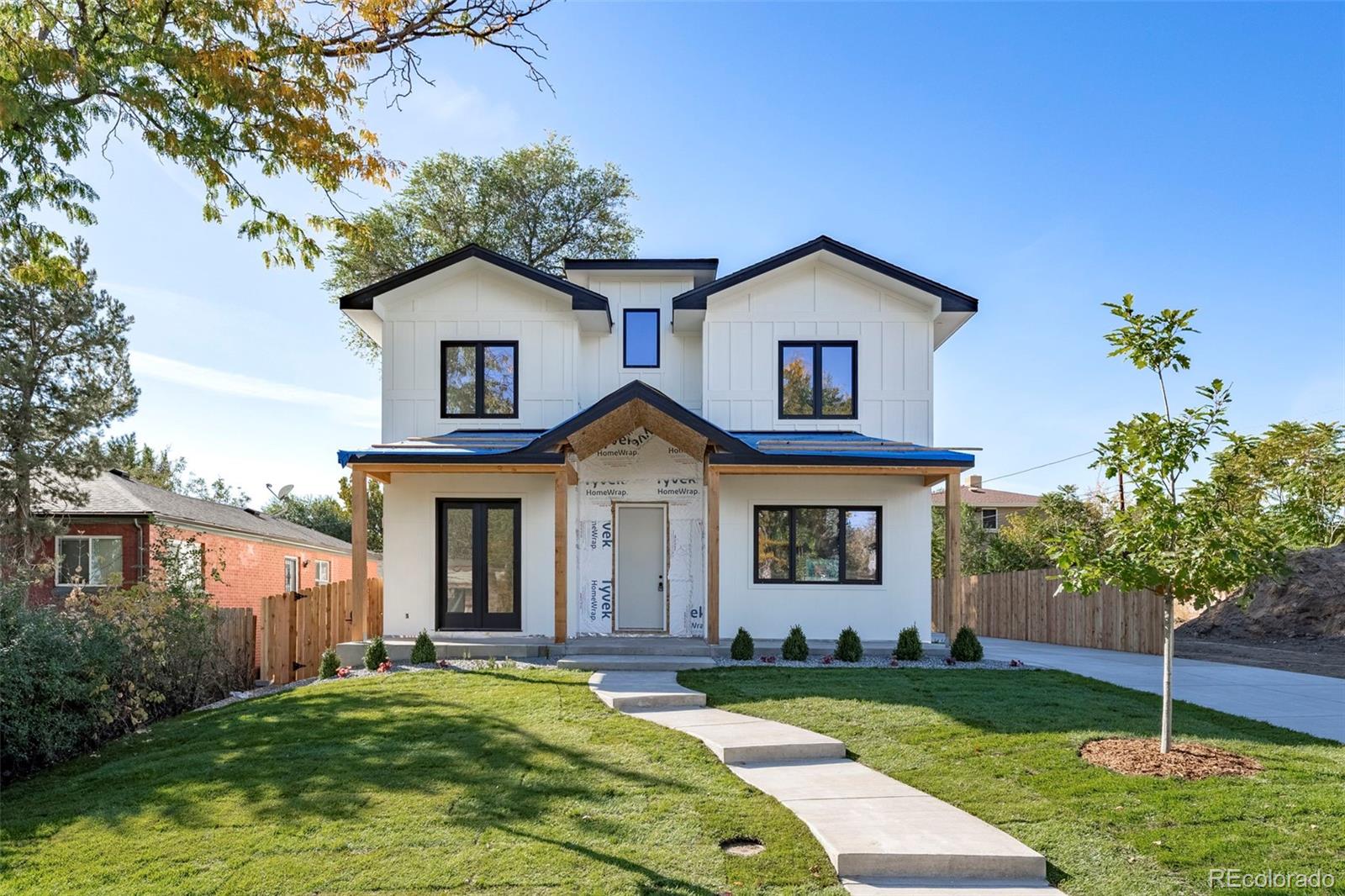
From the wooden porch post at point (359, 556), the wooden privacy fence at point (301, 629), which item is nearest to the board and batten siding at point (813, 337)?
the wooden porch post at point (359, 556)

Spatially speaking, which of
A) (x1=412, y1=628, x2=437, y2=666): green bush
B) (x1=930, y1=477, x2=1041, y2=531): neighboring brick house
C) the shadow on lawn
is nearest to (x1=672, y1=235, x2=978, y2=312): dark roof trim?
the shadow on lawn

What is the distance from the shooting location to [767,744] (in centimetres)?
761

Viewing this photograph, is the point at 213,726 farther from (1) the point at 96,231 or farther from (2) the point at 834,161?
(2) the point at 834,161

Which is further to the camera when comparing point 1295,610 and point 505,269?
point 1295,610

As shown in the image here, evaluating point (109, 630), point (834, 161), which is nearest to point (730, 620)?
point (834, 161)

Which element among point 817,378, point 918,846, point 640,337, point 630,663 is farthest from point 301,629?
point 918,846

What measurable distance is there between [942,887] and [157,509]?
21.5 m

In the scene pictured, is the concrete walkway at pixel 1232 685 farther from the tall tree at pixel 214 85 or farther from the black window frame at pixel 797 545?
the tall tree at pixel 214 85

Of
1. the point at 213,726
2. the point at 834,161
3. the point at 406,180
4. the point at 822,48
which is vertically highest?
the point at 406,180

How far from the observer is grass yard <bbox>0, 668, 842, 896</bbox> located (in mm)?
4996

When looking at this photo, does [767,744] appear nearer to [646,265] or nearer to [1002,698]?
[1002,698]

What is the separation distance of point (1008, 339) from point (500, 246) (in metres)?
16.6

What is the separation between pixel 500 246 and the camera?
92.4 feet

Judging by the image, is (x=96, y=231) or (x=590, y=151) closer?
(x=96, y=231)
